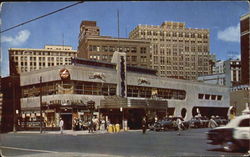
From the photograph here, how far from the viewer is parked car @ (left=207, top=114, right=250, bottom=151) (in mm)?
9883

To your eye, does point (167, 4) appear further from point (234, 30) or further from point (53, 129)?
point (53, 129)

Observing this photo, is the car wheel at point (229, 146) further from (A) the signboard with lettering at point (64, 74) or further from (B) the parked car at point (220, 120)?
(A) the signboard with lettering at point (64, 74)

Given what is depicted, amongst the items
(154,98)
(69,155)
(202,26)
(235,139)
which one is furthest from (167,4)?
(154,98)

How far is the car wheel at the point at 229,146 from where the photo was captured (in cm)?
990

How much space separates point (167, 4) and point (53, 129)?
1086cm

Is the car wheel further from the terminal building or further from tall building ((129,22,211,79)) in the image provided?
tall building ((129,22,211,79))

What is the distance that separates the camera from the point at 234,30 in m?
10.0

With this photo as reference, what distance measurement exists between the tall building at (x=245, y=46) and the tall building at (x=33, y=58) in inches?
252

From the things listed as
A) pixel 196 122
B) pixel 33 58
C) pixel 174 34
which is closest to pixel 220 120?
pixel 196 122

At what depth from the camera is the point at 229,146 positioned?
10062 mm

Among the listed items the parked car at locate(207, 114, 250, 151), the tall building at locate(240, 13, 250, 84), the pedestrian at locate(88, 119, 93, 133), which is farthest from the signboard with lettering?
the tall building at locate(240, 13, 250, 84)

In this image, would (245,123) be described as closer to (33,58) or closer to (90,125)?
(33,58)

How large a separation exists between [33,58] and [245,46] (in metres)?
9.87

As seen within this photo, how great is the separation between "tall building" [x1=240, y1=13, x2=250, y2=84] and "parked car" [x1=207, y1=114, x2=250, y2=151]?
1131 mm
